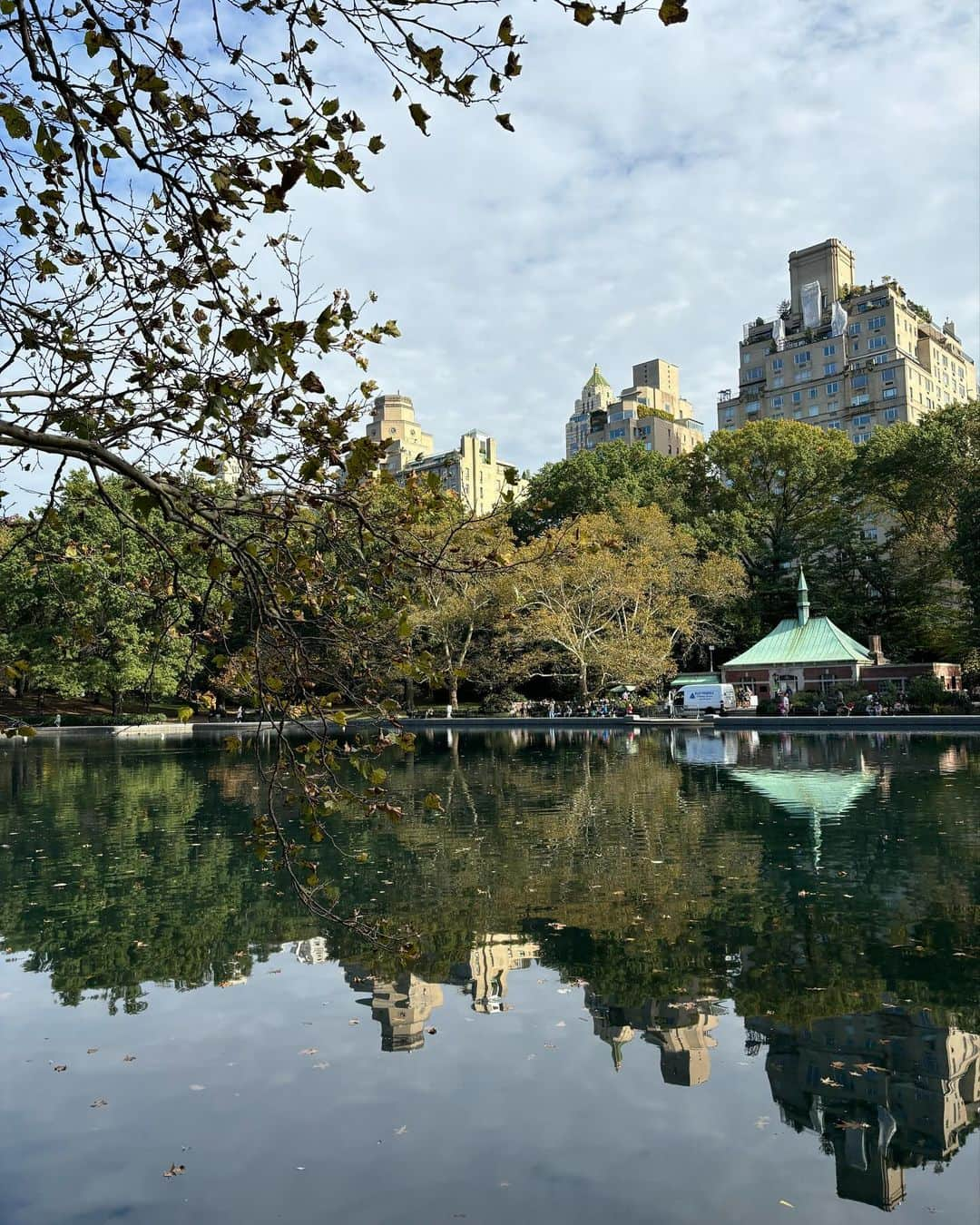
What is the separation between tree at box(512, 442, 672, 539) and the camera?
67.0m

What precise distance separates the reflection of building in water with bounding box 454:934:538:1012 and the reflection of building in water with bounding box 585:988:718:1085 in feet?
2.65

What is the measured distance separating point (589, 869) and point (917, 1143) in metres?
7.43

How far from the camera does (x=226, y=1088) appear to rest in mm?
6484

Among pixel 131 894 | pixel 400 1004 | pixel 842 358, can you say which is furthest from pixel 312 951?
pixel 842 358

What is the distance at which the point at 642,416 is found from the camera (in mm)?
131500

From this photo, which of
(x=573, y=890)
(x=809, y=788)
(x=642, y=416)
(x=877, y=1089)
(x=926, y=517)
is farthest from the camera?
(x=642, y=416)

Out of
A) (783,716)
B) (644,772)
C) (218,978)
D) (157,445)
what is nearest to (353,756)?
(157,445)

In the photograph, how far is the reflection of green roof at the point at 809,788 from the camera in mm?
17922

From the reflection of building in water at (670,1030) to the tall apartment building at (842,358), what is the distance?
313ft

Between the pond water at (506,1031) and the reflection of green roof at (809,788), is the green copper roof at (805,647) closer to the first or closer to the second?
the reflection of green roof at (809,788)

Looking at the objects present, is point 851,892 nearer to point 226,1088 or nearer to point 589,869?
point 589,869

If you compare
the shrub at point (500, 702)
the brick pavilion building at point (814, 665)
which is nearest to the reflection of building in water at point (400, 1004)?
the brick pavilion building at point (814, 665)

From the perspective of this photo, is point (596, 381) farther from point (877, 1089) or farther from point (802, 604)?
point (877, 1089)

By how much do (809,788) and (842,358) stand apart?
309ft
